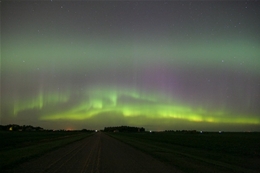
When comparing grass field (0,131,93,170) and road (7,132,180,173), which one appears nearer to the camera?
road (7,132,180,173)

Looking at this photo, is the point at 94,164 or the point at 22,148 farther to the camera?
the point at 22,148

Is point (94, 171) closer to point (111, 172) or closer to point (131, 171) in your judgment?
point (111, 172)

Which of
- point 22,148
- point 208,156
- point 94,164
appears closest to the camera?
point 94,164

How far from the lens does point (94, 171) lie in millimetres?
16500

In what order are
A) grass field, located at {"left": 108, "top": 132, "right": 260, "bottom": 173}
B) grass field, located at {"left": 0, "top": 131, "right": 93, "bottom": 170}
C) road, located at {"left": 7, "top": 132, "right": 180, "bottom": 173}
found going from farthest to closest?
grass field, located at {"left": 0, "top": 131, "right": 93, "bottom": 170}, grass field, located at {"left": 108, "top": 132, "right": 260, "bottom": 173}, road, located at {"left": 7, "top": 132, "right": 180, "bottom": 173}

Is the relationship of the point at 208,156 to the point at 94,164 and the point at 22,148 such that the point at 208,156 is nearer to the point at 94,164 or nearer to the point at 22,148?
the point at 94,164

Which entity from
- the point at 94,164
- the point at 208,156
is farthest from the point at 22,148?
the point at 208,156

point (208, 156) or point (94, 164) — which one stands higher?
point (94, 164)

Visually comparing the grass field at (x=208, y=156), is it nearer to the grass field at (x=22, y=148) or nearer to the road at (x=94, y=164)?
the road at (x=94, y=164)

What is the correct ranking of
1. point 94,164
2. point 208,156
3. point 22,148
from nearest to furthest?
point 94,164 < point 208,156 < point 22,148

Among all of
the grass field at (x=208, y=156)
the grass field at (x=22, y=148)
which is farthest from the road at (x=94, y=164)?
the grass field at (x=208, y=156)

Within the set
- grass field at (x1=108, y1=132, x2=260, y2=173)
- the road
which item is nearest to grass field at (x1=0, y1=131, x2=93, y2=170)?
the road

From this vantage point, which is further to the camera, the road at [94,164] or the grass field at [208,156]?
the grass field at [208,156]

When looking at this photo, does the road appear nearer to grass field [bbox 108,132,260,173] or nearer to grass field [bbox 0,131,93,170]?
grass field [bbox 0,131,93,170]
